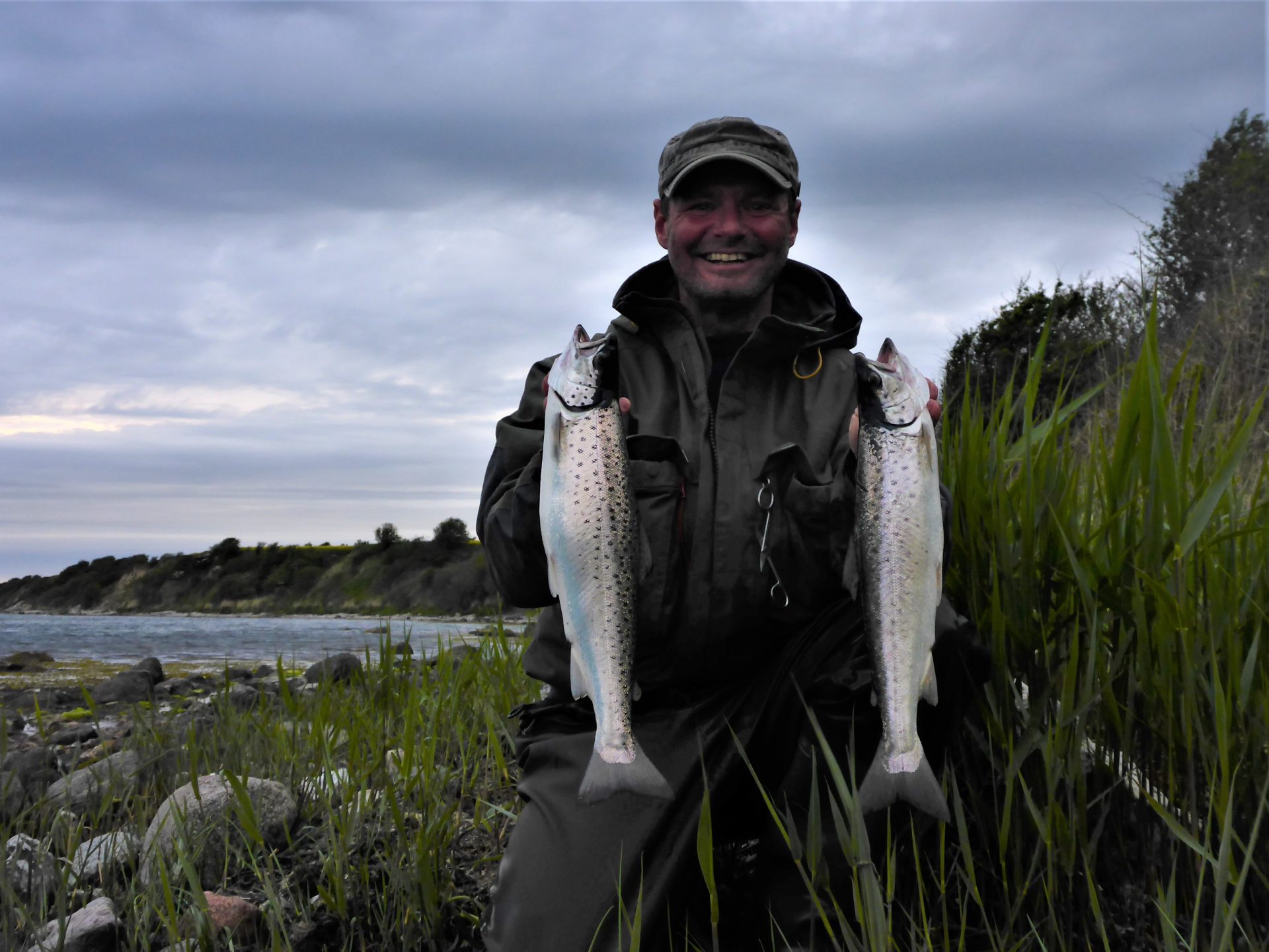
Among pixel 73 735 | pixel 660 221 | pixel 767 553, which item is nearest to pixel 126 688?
pixel 73 735

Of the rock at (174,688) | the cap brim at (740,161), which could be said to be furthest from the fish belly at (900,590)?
the rock at (174,688)

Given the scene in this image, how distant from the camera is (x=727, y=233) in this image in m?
3.37

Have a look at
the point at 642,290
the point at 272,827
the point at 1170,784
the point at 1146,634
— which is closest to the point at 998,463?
the point at 1146,634

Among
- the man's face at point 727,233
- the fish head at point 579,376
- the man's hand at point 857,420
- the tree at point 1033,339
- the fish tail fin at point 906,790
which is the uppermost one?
the tree at point 1033,339

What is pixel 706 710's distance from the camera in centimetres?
293

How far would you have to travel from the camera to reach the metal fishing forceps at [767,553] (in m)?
2.73

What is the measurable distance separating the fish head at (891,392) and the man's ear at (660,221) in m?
1.37

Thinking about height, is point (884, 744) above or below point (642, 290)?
below

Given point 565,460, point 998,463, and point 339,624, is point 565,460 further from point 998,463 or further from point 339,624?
point 339,624

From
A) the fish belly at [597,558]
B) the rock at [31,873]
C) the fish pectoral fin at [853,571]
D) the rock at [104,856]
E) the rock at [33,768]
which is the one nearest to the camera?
the fish belly at [597,558]

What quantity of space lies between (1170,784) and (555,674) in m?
1.79

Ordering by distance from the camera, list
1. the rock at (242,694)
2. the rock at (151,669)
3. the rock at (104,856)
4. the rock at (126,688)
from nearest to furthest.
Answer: the rock at (104,856), the rock at (242,694), the rock at (126,688), the rock at (151,669)

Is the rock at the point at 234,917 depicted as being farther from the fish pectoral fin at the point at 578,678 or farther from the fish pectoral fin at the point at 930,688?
the fish pectoral fin at the point at 930,688

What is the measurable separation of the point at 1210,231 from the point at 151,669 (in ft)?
58.5
